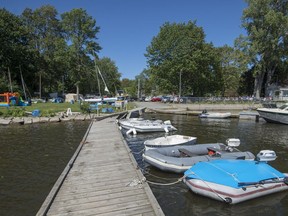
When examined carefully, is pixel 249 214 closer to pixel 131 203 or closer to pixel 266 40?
pixel 131 203

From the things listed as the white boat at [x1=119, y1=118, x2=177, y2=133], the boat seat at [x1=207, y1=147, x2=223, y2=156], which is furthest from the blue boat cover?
the white boat at [x1=119, y1=118, x2=177, y2=133]

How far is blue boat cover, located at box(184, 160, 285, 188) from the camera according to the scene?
28.1 ft

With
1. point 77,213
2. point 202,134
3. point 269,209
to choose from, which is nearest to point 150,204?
point 77,213

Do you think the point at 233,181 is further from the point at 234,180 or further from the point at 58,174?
the point at 58,174

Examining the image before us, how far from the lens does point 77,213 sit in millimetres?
6812

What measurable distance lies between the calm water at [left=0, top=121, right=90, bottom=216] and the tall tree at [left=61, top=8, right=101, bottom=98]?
120ft

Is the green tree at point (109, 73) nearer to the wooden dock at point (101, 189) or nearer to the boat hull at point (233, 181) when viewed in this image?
the wooden dock at point (101, 189)

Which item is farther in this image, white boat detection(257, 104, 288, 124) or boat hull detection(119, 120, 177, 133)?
white boat detection(257, 104, 288, 124)

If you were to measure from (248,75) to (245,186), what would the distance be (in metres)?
64.7

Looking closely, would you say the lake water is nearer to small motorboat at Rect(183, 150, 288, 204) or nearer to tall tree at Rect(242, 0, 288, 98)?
small motorboat at Rect(183, 150, 288, 204)

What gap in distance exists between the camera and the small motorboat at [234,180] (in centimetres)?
848

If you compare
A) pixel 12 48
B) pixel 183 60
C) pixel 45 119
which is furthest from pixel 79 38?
pixel 45 119

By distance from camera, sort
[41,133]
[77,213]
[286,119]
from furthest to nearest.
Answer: [286,119] → [41,133] → [77,213]

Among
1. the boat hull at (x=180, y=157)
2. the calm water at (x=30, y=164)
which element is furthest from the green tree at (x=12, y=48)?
the boat hull at (x=180, y=157)
